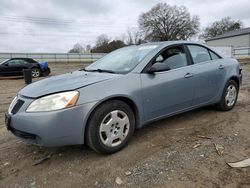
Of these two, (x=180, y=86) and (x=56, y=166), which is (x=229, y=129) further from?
(x=56, y=166)

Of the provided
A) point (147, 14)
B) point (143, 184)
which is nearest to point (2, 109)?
point (143, 184)

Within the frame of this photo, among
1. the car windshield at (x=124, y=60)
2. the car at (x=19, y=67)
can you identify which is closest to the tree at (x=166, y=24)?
the car at (x=19, y=67)

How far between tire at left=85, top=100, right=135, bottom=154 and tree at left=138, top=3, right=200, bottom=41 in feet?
167

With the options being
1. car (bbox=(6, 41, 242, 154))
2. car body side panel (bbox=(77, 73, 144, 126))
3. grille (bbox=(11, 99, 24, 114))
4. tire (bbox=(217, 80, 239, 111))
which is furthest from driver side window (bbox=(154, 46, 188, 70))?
grille (bbox=(11, 99, 24, 114))

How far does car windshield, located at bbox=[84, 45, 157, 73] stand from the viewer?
350 centimetres

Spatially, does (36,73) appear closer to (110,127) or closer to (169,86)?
(169,86)

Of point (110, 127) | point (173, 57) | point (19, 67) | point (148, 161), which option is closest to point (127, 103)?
point (110, 127)

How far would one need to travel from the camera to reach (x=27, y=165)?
2.94 metres

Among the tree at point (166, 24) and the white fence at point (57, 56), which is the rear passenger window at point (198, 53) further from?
the tree at point (166, 24)

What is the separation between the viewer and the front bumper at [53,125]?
2.64 m

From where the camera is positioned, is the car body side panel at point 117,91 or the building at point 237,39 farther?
the building at point 237,39

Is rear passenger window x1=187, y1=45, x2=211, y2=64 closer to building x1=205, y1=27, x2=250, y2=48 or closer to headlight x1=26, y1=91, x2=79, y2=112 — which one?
headlight x1=26, y1=91, x2=79, y2=112

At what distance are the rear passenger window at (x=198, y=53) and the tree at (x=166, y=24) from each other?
49187 millimetres

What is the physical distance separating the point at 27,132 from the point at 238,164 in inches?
96.8
